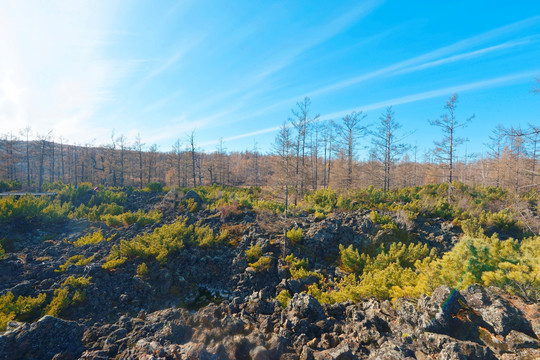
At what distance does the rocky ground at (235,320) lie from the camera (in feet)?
12.3

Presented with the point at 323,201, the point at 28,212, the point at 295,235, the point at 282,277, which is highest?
the point at 323,201

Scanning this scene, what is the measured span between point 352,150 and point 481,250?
17038 millimetres

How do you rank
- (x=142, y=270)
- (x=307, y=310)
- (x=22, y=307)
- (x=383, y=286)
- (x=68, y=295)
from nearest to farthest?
(x=307, y=310) < (x=383, y=286) < (x=22, y=307) < (x=68, y=295) < (x=142, y=270)

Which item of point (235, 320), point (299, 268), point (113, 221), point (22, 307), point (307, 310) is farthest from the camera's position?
point (113, 221)

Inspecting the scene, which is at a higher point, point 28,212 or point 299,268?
point 28,212

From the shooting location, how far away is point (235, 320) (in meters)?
5.03

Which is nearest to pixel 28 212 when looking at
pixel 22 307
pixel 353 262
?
pixel 22 307

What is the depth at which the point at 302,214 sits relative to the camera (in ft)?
49.3

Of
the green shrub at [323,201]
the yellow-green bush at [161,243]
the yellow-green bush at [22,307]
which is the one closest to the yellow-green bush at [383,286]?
the green shrub at [323,201]

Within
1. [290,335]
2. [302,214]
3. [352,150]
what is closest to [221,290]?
[290,335]

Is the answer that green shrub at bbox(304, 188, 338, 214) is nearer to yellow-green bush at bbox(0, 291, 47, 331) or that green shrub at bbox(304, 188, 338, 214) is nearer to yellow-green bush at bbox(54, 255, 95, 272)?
yellow-green bush at bbox(54, 255, 95, 272)

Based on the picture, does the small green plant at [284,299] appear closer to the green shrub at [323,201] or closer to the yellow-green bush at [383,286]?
the yellow-green bush at [383,286]

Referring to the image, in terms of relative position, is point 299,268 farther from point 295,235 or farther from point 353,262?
point 353,262

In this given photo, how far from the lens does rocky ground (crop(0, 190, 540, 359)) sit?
3.75 metres
